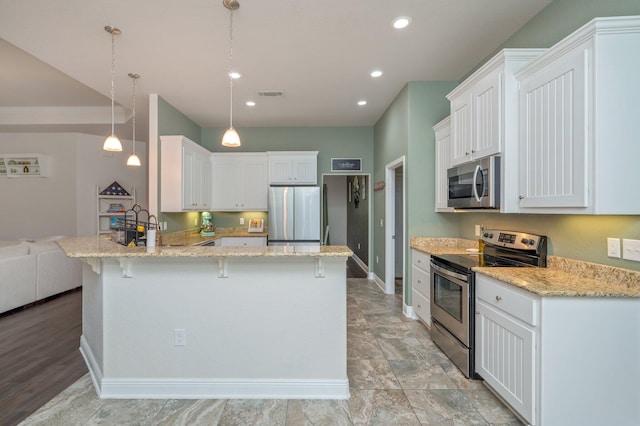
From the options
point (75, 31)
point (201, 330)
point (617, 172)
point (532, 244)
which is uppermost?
point (75, 31)

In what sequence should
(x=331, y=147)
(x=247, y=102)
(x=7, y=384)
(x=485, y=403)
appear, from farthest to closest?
(x=331, y=147), (x=247, y=102), (x=7, y=384), (x=485, y=403)

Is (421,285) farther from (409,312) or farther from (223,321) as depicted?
(223,321)

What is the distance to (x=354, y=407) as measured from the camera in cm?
203

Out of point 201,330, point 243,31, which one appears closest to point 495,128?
point 243,31

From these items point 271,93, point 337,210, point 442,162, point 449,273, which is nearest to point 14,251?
point 271,93

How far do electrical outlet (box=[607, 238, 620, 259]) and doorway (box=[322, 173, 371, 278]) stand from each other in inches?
176

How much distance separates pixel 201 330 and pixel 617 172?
2.76 meters

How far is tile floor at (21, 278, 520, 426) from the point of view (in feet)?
6.23

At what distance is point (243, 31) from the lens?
265 cm

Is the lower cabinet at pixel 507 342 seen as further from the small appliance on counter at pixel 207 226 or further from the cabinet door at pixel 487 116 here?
the small appliance on counter at pixel 207 226

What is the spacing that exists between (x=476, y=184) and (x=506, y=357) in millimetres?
1331

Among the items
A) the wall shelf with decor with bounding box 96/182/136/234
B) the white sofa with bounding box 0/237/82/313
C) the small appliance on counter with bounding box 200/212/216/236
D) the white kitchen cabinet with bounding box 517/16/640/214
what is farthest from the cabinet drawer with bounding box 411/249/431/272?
the wall shelf with decor with bounding box 96/182/136/234

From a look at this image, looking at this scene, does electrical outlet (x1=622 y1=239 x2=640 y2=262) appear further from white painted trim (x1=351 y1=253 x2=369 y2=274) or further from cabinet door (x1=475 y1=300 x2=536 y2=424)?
white painted trim (x1=351 y1=253 x2=369 y2=274)

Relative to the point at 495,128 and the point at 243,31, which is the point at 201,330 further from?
the point at 495,128
